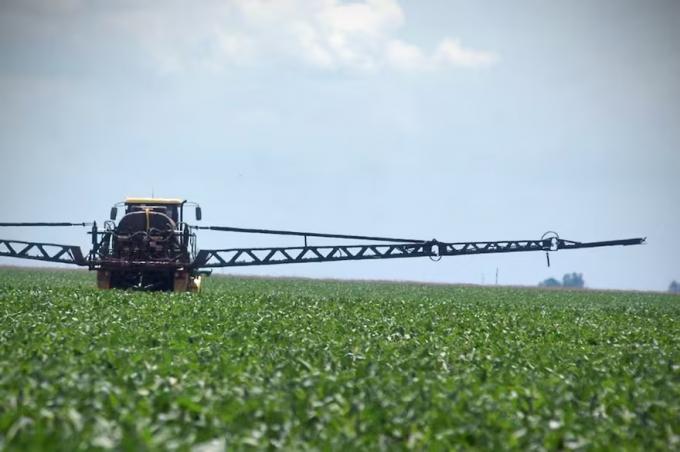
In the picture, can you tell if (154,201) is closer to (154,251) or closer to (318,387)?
(154,251)

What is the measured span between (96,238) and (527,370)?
18702 millimetres

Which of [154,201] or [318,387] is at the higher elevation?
[154,201]

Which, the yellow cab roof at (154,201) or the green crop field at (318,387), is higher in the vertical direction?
the yellow cab roof at (154,201)

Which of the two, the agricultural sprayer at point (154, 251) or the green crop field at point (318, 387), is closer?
the green crop field at point (318, 387)

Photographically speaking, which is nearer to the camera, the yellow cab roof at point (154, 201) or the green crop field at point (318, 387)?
the green crop field at point (318, 387)

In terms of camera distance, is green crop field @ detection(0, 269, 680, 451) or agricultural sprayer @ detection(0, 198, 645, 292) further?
agricultural sprayer @ detection(0, 198, 645, 292)

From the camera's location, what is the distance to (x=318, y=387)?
11828mm

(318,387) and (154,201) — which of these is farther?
(154,201)

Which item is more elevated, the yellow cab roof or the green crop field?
the yellow cab roof

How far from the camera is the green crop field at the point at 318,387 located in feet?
31.5

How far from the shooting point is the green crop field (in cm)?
960

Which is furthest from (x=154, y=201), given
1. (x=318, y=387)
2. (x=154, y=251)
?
(x=318, y=387)

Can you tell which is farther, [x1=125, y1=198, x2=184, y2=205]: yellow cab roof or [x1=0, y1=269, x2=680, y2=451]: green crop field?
[x1=125, y1=198, x2=184, y2=205]: yellow cab roof

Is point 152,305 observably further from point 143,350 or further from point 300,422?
point 300,422
